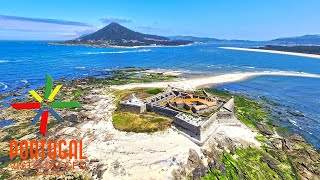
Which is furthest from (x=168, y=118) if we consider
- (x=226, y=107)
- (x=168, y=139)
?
(x=226, y=107)

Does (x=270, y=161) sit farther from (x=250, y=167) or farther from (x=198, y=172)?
(x=198, y=172)

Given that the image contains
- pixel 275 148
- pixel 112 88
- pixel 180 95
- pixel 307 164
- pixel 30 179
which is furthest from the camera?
pixel 112 88

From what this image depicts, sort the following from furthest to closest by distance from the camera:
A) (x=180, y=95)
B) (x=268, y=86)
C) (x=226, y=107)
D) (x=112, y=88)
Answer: (x=268, y=86), (x=112, y=88), (x=180, y=95), (x=226, y=107)

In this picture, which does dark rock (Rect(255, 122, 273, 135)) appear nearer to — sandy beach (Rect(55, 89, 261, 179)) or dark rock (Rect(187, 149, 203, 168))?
sandy beach (Rect(55, 89, 261, 179))

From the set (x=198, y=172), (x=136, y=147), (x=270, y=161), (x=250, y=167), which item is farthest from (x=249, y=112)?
(x=136, y=147)

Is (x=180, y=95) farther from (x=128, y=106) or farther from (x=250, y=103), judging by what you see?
(x=250, y=103)

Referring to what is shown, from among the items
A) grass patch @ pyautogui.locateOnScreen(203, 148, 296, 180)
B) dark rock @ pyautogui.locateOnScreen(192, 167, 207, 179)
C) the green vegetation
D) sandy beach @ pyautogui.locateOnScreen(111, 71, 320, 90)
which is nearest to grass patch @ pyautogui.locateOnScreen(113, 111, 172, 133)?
dark rock @ pyautogui.locateOnScreen(192, 167, 207, 179)

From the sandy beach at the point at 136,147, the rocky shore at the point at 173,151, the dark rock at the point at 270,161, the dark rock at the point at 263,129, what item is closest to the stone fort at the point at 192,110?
the sandy beach at the point at 136,147

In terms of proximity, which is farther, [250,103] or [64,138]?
[250,103]
